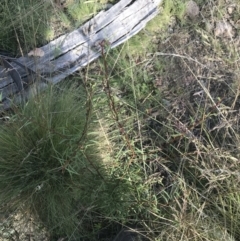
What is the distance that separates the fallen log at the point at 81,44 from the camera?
331 centimetres

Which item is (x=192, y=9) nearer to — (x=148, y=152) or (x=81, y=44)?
(x=81, y=44)

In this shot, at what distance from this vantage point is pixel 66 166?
107 inches

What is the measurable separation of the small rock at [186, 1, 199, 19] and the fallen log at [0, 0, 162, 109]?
260mm

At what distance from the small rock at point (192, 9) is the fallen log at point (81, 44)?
0.26 metres

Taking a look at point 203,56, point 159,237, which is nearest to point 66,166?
point 159,237

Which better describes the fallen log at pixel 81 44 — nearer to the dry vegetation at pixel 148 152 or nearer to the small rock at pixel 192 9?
the dry vegetation at pixel 148 152

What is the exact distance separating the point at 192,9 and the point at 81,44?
39.5 inches

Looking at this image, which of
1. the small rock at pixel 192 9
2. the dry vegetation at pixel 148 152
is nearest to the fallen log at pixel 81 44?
the dry vegetation at pixel 148 152

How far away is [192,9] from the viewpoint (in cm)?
374

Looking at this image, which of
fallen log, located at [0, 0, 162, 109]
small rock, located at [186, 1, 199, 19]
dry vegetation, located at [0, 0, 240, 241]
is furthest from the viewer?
small rock, located at [186, 1, 199, 19]

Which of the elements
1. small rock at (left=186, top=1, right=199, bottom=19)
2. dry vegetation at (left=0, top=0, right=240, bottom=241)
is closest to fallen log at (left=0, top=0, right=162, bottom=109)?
dry vegetation at (left=0, top=0, right=240, bottom=241)

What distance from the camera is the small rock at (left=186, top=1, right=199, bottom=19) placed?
12.3 ft

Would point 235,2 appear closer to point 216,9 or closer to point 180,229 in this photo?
point 216,9

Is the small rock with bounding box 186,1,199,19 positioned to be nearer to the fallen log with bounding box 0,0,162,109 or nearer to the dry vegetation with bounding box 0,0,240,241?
the dry vegetation with bounding box 0,0,240,241
